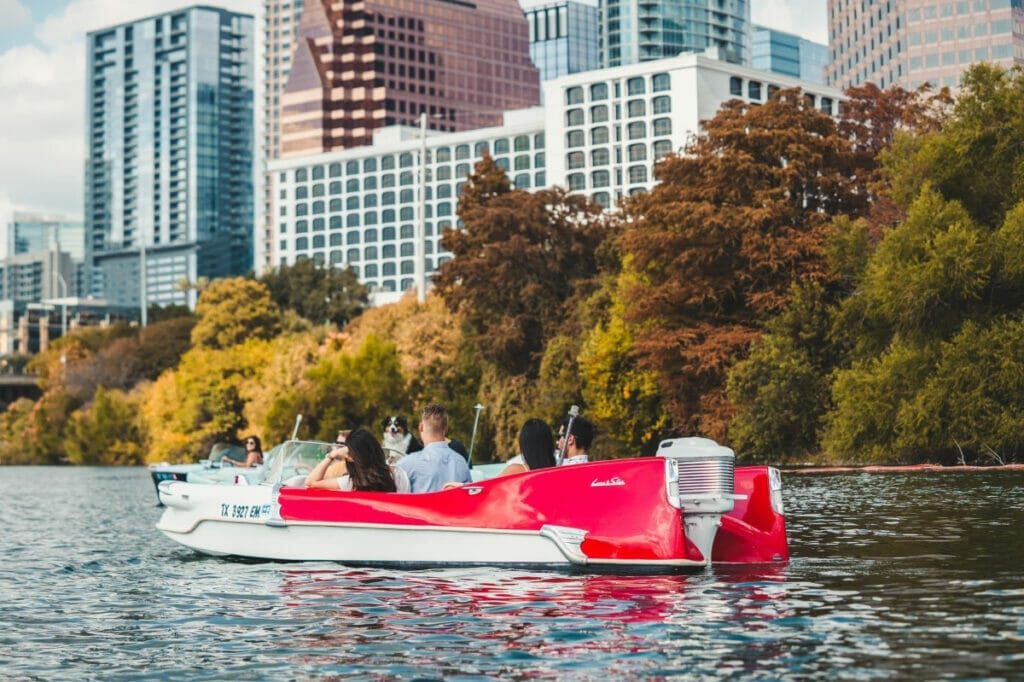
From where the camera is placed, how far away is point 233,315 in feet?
354

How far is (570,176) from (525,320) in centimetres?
9081

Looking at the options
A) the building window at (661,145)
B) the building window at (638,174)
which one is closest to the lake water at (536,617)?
the building window at (661,145)

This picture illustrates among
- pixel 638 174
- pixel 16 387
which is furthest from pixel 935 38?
pixel 16 387

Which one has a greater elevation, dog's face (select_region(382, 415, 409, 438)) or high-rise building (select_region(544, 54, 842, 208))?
high-rise building (select_region(544, 54, 842, 208))

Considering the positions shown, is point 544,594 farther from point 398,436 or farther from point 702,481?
point 398,436

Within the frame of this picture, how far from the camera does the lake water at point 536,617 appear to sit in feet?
38.0

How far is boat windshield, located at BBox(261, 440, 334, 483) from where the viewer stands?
78.5ft

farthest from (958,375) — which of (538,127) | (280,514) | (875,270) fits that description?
(538,127)

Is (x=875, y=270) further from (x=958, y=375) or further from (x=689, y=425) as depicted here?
(x=689, y=425)

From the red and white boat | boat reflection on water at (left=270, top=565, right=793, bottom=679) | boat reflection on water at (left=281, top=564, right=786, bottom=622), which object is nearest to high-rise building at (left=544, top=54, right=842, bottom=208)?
the red and white boat

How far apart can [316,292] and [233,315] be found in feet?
48.5

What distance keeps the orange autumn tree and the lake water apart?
34.7 meters

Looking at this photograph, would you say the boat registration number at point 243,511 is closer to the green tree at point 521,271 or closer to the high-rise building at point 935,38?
the green tree at point 521,271

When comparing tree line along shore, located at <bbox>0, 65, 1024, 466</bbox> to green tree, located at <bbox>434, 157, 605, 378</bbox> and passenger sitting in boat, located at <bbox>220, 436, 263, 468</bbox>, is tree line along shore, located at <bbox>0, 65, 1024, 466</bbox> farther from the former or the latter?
passenger sitting in boat, located at <bbox>220, 436, 263, 468</bbox>
